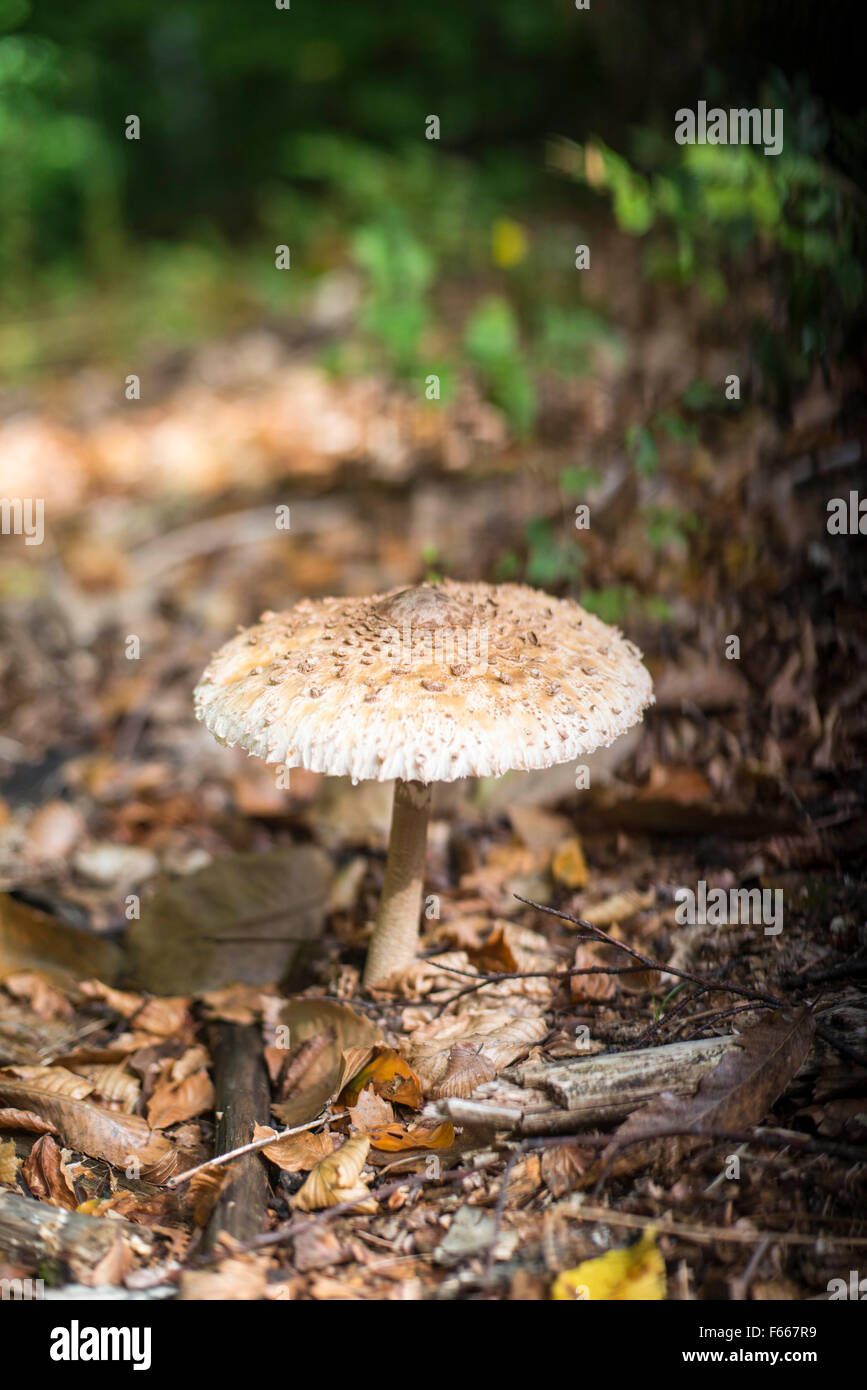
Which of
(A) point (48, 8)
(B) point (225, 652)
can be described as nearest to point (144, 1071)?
(B) point (225, 652)

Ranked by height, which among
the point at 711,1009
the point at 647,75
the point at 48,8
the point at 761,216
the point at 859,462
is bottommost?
the point at 711,1009

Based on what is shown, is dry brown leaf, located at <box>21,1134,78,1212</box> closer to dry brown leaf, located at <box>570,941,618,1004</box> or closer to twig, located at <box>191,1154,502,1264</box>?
twig, located at <box>191,1154,502,1264</box>

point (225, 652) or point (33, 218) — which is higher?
point (33, 218)

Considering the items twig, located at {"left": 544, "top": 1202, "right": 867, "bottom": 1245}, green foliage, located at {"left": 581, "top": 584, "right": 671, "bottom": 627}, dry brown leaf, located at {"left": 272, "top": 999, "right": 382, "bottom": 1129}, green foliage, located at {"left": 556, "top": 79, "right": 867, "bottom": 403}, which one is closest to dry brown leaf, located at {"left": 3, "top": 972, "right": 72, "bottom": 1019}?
dry brown leaf, located at {"left": 272, "top": 999, "right": 382, "bottom": 1129}

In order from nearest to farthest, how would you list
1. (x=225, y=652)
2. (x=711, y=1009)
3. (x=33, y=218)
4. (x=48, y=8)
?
(x=711, y=1009) < (x=225, y=652) < (x=48, y=8) < (x=33, y=218)

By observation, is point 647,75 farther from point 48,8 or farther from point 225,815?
point 48,8

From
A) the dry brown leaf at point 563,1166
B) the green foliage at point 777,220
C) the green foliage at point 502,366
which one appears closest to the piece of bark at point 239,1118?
the dry brown leaf at point 563,1166
